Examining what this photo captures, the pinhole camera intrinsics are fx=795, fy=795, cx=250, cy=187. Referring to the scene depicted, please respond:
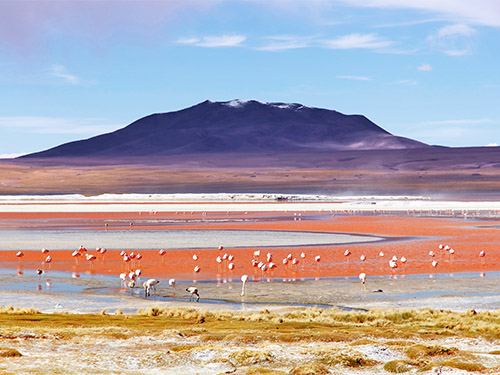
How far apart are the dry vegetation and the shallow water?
19373 millimetres

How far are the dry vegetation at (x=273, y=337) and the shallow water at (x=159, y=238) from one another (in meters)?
19.4

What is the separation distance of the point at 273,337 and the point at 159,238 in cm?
2794

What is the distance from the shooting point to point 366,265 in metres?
29.3

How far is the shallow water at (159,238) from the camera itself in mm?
37344

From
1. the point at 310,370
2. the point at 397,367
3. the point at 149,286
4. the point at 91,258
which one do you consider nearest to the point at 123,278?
the point at 149,286

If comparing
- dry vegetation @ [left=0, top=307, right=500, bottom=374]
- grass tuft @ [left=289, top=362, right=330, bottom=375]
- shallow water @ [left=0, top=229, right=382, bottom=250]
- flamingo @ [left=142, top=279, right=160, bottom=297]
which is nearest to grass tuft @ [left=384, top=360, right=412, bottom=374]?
dry vegetation @ [left=0, top=307, right=500, bottom=374]

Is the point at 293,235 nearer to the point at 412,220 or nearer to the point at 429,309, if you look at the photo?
the point at 412,220

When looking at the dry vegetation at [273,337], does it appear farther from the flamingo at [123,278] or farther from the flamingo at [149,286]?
the flamingo at [123,278]

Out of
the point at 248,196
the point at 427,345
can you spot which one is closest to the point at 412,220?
the point at 427,345

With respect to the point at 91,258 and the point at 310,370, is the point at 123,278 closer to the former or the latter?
the point at 91,258

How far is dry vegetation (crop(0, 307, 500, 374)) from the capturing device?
12266 mm

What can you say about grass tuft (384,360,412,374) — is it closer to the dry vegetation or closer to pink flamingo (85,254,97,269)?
the dry vegetation

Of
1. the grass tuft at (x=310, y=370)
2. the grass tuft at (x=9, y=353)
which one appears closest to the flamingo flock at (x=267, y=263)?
the grass tuft at (x=9, y=353)

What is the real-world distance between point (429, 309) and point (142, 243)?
884 inches
